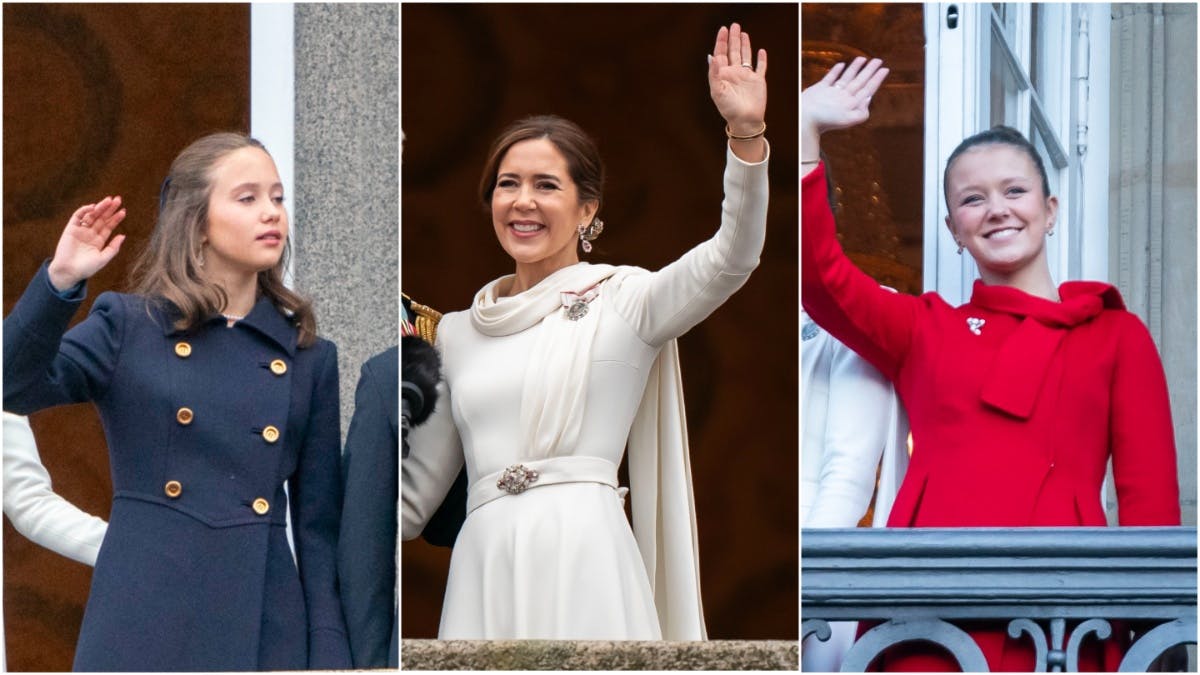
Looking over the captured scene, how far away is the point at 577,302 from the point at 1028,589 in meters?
1.51

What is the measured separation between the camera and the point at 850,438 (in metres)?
7.99

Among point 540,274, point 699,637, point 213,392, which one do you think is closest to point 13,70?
point 213,392

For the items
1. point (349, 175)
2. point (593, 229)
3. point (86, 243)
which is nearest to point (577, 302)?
point (593, 229)

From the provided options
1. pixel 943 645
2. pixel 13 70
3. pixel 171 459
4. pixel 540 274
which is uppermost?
pixel 13 70

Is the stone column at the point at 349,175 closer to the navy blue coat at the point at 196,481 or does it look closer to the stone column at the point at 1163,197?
the navy blue coat at the point at 196,481

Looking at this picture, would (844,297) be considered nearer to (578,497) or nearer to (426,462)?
(578,497)

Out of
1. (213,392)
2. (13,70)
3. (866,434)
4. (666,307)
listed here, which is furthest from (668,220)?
(13,70)

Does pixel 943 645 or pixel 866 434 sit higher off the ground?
pixel 866 434

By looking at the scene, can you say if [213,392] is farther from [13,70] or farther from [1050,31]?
[1050,31]

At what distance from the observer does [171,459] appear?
770cm

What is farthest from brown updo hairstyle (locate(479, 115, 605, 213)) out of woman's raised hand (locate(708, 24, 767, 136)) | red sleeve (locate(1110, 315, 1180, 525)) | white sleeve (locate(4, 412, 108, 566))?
red sleeve (locate(1110, 315, 1180, 525))

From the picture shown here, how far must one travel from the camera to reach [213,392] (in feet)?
25.4

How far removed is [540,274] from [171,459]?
1182mm

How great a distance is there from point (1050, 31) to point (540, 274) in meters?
1.67
